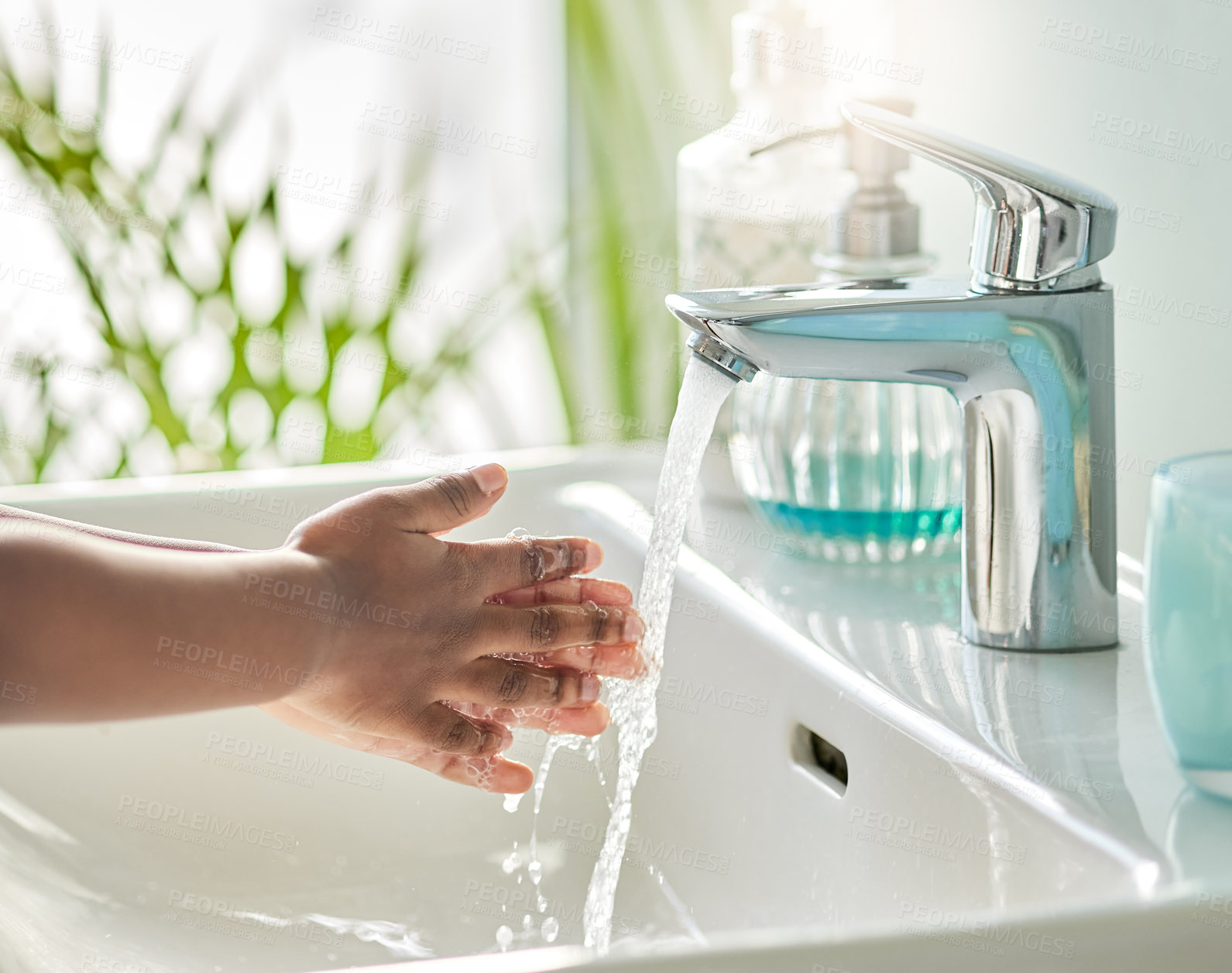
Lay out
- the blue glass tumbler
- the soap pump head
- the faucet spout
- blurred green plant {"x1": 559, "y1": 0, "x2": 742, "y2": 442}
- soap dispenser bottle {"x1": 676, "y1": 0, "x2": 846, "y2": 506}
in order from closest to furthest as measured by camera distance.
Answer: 1. the blue glass tumbler
2. the faucet spout
3. the soap pump head
4. soap dispenser bottle {"x1": 676, "y1": 0, "x2": 846, "y2": 506}
5. blurred green plant {"x1": 559, "y1": 0, "x2": 742, "y2": 442}

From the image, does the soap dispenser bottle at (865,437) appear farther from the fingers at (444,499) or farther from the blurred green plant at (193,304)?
the blurred green plant at (193,304)

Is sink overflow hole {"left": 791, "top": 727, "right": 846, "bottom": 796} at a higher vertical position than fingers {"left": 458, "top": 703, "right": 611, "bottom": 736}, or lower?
lower

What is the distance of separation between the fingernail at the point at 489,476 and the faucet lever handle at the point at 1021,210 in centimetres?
19

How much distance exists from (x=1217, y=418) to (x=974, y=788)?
236mm

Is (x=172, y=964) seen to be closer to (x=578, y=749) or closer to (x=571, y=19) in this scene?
(x=578, y=749)

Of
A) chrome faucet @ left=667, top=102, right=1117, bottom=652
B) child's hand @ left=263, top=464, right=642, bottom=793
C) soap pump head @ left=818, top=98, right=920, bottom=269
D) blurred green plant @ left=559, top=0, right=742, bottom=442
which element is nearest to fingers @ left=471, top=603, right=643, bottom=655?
child's hand @ left=263, top=464, right=642, bottom=793

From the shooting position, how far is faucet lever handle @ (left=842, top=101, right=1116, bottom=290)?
48 centimetres

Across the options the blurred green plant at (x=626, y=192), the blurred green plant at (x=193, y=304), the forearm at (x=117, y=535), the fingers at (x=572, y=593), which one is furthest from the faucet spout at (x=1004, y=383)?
the blurred green plant at (x=193, y=304)

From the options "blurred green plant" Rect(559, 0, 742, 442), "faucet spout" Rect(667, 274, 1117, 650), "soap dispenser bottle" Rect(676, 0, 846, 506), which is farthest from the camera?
"blurred green plant" Rect(559, 0, 742, 442)

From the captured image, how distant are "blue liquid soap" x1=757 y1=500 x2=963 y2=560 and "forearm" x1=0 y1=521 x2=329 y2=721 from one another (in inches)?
10.0

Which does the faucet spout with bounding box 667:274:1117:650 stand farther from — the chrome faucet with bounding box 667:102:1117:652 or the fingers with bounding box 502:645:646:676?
the fingers with bounding box 502:645:646:676

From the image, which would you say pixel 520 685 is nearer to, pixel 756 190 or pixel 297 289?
pixel 756 190

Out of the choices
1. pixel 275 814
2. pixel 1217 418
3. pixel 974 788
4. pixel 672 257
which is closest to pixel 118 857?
pixel 275 814

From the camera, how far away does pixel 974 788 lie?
1.45 feet
